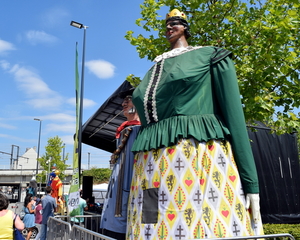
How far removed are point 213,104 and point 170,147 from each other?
42 centimetres

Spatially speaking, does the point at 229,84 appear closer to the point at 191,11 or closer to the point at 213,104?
the point at 213,104

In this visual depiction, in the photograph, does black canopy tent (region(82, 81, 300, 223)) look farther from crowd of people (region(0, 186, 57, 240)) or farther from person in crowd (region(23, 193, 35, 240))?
crowd of people (region(0, 186, 57, 240))

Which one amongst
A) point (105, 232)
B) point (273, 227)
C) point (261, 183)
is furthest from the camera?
point (261, 183)

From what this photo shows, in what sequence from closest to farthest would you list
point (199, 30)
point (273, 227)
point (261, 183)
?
point (199, 30) < point (273, 227) < point (261, 183)

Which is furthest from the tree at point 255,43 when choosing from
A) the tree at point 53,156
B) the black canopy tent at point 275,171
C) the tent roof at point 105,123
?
Answer: the tree at point 53,156

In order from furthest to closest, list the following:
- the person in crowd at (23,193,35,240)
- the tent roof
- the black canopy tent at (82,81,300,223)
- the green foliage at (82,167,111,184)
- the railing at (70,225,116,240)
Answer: the green foliage at (82,167,111,184) < the black canopy tent at (82,81,300,223) < the tent roof < the person in crowd at (23,193,35,240) < the railing at (70,225,116,240)

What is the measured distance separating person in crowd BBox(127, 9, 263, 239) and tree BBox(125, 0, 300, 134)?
2977mm

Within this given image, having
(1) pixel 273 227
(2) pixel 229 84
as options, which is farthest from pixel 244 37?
(1) pixel 273 227

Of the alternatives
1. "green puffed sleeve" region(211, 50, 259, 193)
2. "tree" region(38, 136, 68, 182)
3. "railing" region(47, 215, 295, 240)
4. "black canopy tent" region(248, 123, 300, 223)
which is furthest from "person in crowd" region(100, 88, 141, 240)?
"tree" region(38, 136, 68, 182)

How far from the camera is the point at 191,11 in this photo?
6.00m

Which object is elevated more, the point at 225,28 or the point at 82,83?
the point at 82,83

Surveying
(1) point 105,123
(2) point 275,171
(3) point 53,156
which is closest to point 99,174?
(3) point 53,156

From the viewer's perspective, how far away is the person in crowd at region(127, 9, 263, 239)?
1794 millimetres

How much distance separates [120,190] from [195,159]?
1024 mm
